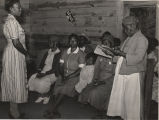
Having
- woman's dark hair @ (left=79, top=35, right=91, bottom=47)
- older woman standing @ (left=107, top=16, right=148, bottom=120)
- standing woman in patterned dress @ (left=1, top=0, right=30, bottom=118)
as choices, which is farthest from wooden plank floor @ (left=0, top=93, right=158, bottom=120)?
woman's dark hair @ (left=79, top=35, right=91, bottom=47)

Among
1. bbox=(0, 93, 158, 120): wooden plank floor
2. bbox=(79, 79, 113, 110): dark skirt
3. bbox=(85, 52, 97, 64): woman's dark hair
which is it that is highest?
bbox=(85, 52, 97, 64): woman's dark hair

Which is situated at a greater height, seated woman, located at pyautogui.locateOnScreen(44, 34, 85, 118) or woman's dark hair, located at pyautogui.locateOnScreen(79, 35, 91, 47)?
woman's dark hair, located at pyautogui.locateOnScreen(79, 35, 91, 47)

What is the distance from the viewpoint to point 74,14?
3143 millimetres

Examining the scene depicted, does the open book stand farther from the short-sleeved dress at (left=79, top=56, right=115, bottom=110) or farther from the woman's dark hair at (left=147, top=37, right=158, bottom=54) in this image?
the woman's dark hair at (left=147, top=37, right=158, bottom=54)

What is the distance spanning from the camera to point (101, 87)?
3.10 metres

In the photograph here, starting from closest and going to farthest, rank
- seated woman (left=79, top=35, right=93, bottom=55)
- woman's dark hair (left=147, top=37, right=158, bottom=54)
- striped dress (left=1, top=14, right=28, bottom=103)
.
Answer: woman's dark hair (left=147, top=37, right=158, bottom=54) < seated woman (left=79, top=35, right=93, bottom=55) < striped dress (left=1, top=14, right=28, bottom=103)

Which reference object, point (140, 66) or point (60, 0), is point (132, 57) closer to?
point (140, 66)

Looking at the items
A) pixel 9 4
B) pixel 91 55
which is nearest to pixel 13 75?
pixel 9 4

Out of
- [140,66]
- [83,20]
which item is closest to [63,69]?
[83,20]

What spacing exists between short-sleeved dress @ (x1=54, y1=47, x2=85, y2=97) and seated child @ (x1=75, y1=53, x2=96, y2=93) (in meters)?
0.04

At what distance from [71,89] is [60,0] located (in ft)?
2.79

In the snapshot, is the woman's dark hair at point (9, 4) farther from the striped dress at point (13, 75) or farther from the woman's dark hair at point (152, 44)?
the woman's dark hair at point (152, 44)

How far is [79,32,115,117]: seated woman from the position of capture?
3.10 metres

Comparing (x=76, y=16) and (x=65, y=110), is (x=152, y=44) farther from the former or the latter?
(x=65, y=110)
